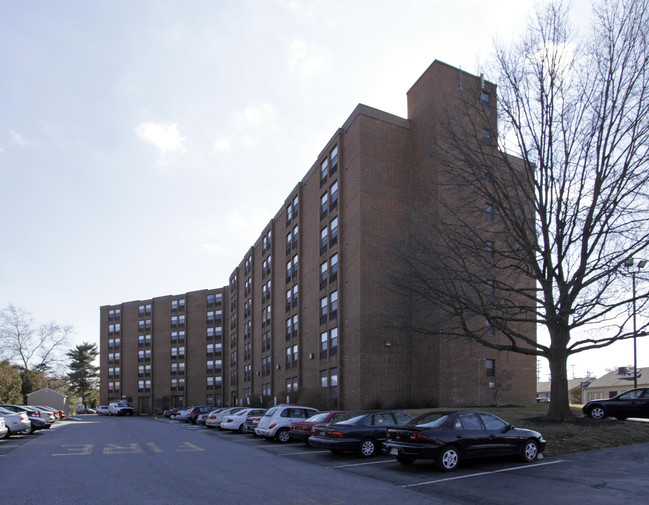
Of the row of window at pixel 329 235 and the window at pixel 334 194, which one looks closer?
the row of window at pixel 329 235

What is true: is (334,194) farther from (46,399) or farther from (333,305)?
(46,399)

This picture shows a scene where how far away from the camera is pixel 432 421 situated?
13359mm

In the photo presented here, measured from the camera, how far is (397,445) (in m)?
13.2

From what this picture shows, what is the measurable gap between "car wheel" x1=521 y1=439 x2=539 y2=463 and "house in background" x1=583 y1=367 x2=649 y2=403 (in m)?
53.1

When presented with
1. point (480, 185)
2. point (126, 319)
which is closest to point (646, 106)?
point (480, 185)

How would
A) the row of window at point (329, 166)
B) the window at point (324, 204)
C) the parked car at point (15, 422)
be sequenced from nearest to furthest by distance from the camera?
the parked car at point (15, 422), the row of window at point (329, 166), the window at point (324, 204)

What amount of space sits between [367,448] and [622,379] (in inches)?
2344

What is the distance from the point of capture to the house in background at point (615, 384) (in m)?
62.5

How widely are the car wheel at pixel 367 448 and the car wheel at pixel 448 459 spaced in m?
3.56

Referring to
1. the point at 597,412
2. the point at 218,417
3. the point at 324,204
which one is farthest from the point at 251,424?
the point at 324,204

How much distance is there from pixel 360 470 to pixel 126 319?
86.6 meters

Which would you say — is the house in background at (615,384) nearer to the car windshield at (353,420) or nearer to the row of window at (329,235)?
the row of window at (329,235)

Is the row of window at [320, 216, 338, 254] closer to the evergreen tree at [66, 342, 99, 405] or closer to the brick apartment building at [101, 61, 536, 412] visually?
the brick apartment building at [101, 61, 536, 412]

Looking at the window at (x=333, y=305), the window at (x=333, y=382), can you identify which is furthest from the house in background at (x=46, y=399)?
the window at (x=333, y=305)
